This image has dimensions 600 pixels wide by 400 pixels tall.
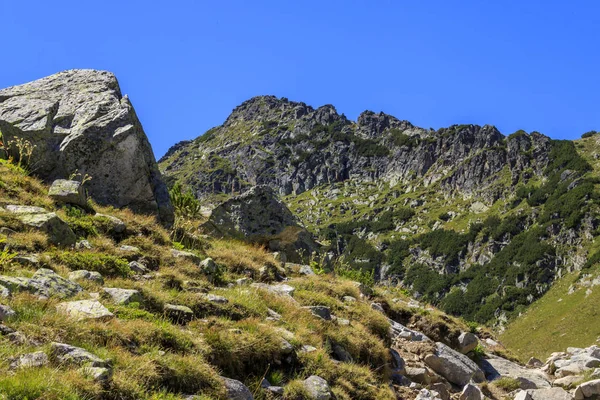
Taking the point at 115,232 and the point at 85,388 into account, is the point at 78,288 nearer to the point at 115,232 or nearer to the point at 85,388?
the point at 85,388

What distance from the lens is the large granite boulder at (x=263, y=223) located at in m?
22.7

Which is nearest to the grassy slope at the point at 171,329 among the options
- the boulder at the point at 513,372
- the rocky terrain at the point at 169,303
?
the rocky terrain at the point at 169,303

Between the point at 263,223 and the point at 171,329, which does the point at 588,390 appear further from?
the point at 263,223

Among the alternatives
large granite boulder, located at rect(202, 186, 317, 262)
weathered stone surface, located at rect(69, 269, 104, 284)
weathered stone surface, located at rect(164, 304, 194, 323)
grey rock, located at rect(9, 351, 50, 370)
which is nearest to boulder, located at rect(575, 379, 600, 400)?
weathered stone surface, located at rect(164, 304, 194, 323)

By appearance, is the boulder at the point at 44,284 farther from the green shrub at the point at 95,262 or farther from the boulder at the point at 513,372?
the boulder at the point at 513,372

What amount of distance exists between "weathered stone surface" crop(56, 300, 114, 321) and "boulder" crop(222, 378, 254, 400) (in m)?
2.22

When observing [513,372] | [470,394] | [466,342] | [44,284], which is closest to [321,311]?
[470,394]

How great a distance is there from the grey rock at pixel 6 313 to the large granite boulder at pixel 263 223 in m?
14.9

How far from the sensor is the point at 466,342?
17031 mm

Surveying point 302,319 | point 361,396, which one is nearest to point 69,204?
point 302,319

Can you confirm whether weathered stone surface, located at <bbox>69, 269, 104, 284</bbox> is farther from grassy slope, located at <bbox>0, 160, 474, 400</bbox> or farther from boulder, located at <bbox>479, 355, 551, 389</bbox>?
boulder, located at <bbox>479, 355, 551, 389</bbox>

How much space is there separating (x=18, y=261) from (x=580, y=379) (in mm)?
15630

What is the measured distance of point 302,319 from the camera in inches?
450

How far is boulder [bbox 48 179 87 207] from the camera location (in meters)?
14.3
